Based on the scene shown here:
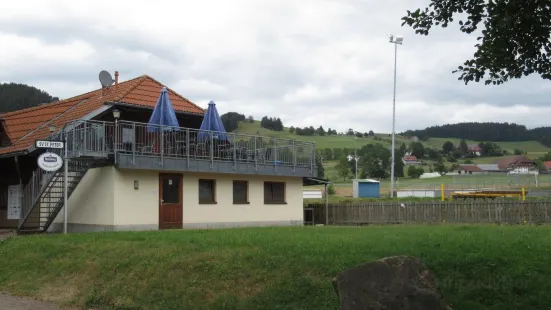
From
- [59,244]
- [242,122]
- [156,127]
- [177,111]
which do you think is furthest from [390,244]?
[242,122]

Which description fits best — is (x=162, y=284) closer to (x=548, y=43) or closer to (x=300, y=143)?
(x=548, y=43)

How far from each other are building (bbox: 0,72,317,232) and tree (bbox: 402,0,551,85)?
14518 millimetres

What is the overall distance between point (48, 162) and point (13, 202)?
29.2 ft

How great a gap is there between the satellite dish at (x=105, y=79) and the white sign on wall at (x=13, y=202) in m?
6.57

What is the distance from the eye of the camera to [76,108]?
2822 cm

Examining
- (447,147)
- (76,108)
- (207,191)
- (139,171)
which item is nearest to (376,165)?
(447,147)

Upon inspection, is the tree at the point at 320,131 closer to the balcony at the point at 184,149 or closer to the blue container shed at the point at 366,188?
the blue container shed at the point at 366,188

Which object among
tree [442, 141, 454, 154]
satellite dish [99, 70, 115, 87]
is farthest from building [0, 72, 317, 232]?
tree [442, 141, 454, 154]

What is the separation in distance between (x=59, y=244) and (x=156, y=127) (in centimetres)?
874

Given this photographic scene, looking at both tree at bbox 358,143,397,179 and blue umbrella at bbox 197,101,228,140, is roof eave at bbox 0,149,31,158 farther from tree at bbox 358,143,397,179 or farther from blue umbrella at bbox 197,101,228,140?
tree at bbox 358,143,397,179

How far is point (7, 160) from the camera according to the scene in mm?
26062

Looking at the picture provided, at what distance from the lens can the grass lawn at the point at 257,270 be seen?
9.47 m

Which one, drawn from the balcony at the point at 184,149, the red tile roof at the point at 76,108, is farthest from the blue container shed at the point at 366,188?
the red tile roof at the point at 76,108

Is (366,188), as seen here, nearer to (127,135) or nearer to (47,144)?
(127,135)
